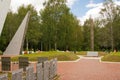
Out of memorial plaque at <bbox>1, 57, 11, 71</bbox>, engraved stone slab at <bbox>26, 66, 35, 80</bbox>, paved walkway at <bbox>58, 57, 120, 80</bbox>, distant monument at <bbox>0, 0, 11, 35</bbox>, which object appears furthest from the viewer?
memorial plaque at <bbox>1, 57, 11, 71</bbox>

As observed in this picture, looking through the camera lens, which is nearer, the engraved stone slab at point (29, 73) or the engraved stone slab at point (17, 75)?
the engraved stone slab at point (17, 75)

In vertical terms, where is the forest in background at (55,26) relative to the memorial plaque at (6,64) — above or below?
above

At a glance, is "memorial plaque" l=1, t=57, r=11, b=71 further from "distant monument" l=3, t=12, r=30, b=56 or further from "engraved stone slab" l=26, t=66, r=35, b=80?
"distant monument" l=3, t=12, r=30, b=56

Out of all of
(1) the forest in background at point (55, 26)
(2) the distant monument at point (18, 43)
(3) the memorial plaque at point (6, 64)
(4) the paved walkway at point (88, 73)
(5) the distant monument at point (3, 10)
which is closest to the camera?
(5) the distant monument at point (3, 10)

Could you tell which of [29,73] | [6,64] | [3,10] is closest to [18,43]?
[6,64]

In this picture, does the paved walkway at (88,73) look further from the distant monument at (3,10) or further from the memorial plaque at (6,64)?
the distant monument at (3,10)

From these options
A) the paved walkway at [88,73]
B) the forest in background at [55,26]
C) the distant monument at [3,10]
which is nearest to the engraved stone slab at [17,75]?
the distant monument at [3,10]

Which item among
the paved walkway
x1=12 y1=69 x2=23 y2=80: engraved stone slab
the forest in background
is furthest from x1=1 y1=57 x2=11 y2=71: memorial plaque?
the forest in background

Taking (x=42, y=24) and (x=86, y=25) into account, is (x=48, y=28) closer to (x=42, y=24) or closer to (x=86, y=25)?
(x=42, y=24)

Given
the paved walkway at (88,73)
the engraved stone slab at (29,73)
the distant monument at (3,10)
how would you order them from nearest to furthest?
the engraved stone slab at (29,73) → the distant monument at (3,10) → the paved walkway at (88,73)

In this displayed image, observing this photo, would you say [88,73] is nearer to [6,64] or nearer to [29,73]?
[6,64]

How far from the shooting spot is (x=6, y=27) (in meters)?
56.3

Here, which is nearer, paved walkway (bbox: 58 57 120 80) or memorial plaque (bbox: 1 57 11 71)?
paved walkway (bbox: 58 57 120 80)

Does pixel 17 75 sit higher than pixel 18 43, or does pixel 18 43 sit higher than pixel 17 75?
pixel 18 43
